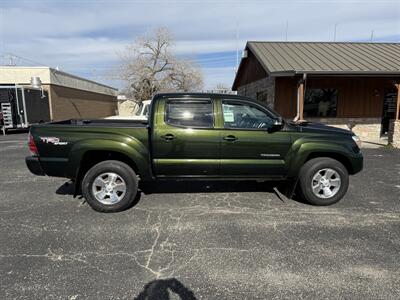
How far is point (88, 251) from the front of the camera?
3.67m

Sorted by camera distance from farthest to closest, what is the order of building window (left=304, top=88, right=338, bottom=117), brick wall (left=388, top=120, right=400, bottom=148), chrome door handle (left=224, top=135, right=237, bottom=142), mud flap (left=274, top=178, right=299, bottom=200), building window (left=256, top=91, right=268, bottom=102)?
building window (left=256, top=91, right=268, bottom=102)
building window (left=304, top=88, right=338, bottom=117)
brick wall (left=388, top=120, right=400, bottom=148)
mud flap (left=274, top=178, right=299, bottom=200)
chrome door handle (left=224, top=135, right=237, bottom=142)

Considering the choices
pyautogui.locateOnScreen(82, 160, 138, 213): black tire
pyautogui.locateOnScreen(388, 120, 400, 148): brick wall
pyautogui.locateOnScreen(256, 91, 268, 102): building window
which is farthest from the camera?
pyautogui.locateOnScreen(256, 91, 268, 102): building window

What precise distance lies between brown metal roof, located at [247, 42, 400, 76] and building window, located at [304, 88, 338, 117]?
1320 millimetres

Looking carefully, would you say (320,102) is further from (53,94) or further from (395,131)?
(53,94)

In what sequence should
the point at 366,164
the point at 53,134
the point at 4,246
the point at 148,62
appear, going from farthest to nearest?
the point at 148,62 → the point at 366,164 → the point at 53,134 → the point at 4,246

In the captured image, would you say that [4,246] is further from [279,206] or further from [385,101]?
[385,101]

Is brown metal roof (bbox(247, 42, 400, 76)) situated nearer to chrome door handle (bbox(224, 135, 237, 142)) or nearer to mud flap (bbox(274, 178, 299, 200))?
mud flap (bbox(274, 178, 299, 200))

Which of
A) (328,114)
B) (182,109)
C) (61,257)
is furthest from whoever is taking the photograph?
(328,114)

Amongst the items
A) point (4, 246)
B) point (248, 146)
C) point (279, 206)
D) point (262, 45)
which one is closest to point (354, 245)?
point (279, 206)

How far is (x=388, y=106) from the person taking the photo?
47.6 feet

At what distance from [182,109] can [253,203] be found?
1973 millimetres

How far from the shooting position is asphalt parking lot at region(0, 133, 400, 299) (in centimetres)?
298

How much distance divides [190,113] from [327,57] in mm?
11321

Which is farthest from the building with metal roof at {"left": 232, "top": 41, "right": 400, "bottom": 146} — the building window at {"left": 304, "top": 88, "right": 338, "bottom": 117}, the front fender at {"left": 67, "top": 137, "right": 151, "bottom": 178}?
the front fender at {"left": 67, "top": 137, "right": 151, "bottom": 178}
